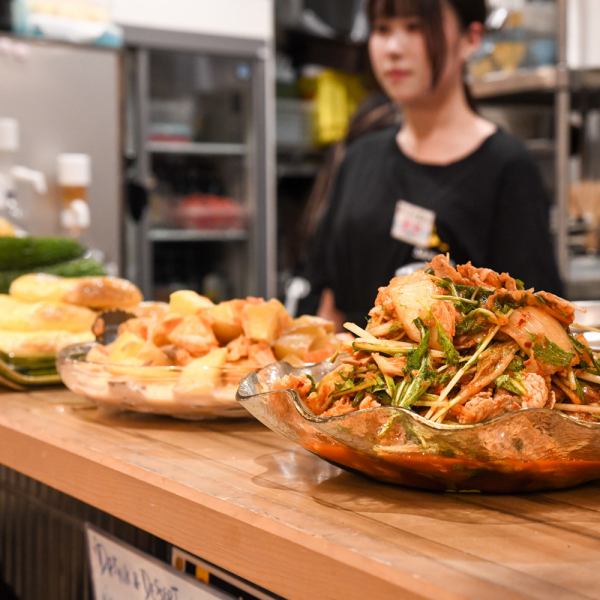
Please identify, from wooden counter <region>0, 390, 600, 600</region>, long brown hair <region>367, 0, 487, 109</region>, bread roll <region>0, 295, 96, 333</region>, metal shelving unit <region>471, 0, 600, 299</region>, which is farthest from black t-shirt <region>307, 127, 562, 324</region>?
wooden counter <region>0, 390, 600, 600</region>

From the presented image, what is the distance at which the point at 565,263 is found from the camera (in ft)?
13.7

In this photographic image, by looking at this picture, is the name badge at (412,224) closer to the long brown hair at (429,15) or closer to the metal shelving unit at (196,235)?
the long brown hair at (429,15)

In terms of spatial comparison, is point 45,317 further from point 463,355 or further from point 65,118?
point 65,118

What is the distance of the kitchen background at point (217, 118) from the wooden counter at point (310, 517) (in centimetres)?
275

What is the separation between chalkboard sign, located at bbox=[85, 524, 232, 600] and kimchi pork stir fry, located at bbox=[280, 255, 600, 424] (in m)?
0.27

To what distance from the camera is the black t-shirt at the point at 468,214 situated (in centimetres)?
264

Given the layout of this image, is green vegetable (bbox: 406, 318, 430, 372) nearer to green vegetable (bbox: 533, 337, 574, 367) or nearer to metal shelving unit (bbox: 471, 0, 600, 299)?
green vegetable (bbox: 533, 337, 574, 367)

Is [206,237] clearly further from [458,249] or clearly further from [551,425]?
[551,425]

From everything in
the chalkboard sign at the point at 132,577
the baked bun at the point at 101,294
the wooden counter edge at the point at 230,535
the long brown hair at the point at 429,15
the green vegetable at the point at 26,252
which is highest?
the long brown hair at the point at 429,15

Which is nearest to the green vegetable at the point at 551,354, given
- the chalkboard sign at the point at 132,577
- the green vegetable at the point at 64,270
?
the chalkboard sign at the point at 132,577

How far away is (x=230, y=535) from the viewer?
0.84m

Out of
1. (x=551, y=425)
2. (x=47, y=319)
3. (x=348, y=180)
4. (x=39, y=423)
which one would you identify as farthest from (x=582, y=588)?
(x=348, y=180)

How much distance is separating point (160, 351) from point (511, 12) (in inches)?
142

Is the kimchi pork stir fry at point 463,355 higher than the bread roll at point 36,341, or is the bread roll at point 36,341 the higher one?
the kimchi pork stir fry at point 463,355
